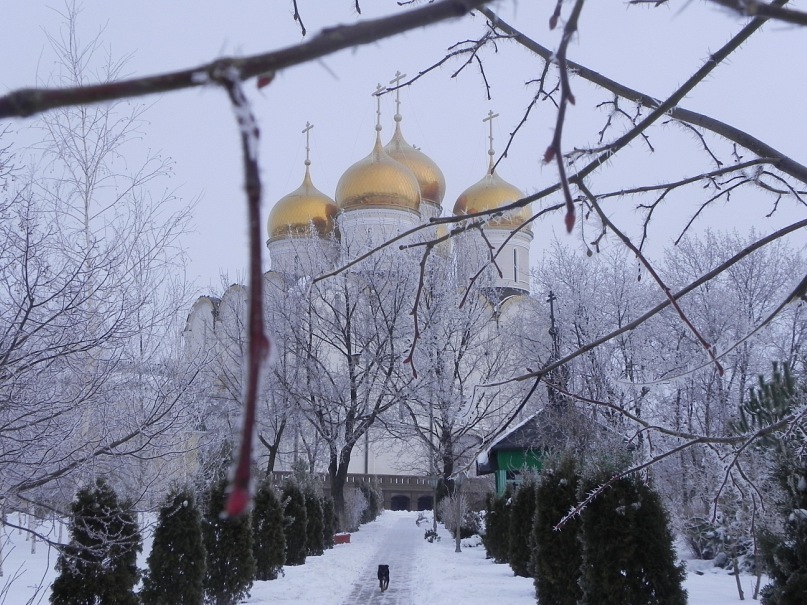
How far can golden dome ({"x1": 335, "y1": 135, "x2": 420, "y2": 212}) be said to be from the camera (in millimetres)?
28734

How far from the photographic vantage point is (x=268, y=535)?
13.8 metres

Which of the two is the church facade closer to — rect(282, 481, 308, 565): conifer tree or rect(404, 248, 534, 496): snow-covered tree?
rect(404, 248, 534, 496): snow-covered tree

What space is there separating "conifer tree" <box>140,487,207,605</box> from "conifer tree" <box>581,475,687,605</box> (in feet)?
15.7

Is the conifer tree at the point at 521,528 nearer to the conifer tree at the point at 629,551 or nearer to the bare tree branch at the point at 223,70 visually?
the conifer tree at the point at 629,551

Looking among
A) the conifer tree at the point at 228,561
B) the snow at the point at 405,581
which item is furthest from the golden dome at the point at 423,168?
the conifer tree at the point at 228,561

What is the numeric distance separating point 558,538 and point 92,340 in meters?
6.71

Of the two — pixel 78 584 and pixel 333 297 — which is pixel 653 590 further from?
pixel 333 297

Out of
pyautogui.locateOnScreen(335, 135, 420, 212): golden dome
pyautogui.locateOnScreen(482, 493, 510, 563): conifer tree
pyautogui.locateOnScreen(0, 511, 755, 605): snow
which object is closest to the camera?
pyautogui.locateOnScreen(0, 511, 755, 605): snow

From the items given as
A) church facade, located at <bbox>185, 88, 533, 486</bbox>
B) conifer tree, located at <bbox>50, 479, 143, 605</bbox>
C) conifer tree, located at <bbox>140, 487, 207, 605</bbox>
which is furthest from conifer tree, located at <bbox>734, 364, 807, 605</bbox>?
church facade, located at <bbox>185, 88, 533, 486</bbox>

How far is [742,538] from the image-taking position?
38.8 feet

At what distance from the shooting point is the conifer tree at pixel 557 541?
381 inches

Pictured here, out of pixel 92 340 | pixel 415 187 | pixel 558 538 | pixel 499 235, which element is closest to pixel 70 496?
pixel 92 340

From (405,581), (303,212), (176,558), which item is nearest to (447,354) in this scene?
(405,581)

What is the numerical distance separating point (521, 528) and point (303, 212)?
19471mm
